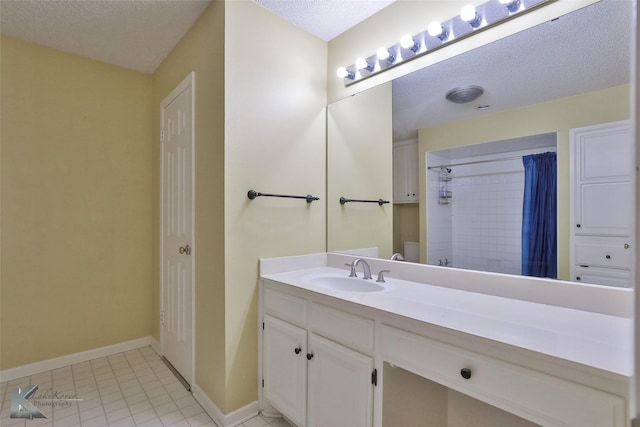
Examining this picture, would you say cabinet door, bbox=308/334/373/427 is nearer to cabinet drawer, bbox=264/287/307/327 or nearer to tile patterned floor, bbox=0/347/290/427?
cabinet drawer, bbox=264/287/307/327

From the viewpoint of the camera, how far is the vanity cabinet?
50.0 inches

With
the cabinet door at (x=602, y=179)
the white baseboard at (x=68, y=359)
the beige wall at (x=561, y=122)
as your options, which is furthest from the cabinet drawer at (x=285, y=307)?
the white baseboard at (x=68, y=359)

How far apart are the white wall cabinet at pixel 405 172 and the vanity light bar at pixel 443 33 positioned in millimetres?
501

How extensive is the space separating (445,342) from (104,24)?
2.69 metres

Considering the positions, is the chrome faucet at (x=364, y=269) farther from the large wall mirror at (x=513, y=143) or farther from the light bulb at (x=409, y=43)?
the light bulb at (x=409, y=43)

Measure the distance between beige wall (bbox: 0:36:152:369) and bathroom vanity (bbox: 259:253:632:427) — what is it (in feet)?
5.19

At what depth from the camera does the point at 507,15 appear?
140 cm

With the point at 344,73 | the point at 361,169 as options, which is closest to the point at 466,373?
the point at 361,169

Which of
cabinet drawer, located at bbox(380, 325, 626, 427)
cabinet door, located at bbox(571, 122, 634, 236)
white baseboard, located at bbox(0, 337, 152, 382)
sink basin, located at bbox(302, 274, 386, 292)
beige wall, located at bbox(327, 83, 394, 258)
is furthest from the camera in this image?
white baseboard, located at bbox(0, 337, 152, 382)

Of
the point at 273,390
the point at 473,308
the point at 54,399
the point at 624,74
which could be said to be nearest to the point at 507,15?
the point at 624,74

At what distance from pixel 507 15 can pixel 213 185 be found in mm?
1690

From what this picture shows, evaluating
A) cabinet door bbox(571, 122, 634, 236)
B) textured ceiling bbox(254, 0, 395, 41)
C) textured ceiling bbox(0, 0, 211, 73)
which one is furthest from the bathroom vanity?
textured ceiling bbox(0, 0, 211, 73)

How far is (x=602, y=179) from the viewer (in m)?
1.15

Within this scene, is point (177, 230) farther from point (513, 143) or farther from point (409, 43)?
point (513, 143)
